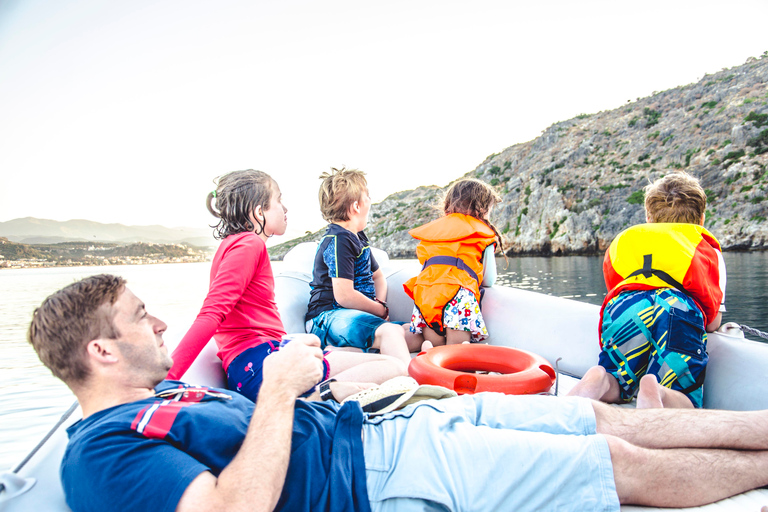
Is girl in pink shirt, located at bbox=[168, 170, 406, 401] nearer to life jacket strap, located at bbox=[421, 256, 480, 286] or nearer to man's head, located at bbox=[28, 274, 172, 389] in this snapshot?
man's head, located at bbox=[28, 274, 172, 389]

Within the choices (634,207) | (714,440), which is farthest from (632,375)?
(634,207)

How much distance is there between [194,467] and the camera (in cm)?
80

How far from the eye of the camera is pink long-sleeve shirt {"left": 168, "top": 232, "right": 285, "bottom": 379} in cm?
150

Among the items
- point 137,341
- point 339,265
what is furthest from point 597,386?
point 137,341

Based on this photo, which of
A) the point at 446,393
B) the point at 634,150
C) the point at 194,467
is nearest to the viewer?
the point at 194,467

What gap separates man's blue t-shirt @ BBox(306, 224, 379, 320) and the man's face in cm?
Answer: 153

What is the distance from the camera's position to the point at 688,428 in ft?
4.07

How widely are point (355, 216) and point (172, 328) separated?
122 cm

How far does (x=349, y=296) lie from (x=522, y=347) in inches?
52.9

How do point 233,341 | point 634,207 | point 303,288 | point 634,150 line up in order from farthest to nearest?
1. point 634,150
2. point 634,207
3. point 303,288
4. point 233,341

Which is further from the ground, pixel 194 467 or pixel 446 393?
pixel 194 467

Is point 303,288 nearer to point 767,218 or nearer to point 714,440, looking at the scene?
point 714,440

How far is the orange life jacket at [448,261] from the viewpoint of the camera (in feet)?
8.98

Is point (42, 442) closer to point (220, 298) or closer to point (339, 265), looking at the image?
point (220, 298)
